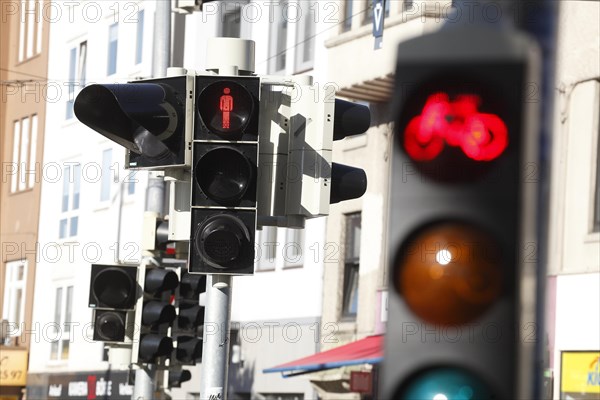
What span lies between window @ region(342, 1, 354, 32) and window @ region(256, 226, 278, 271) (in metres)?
4.69

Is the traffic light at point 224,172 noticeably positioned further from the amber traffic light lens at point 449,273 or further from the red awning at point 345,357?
the red awning at point 345,357

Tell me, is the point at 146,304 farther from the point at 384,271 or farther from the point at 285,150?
the point at 384,271

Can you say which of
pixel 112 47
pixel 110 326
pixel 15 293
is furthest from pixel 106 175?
pixel 110 326

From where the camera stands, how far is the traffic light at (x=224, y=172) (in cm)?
855

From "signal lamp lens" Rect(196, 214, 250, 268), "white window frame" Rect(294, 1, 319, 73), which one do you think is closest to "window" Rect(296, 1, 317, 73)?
"white window frame" Rect(294, 1, 319, 73)

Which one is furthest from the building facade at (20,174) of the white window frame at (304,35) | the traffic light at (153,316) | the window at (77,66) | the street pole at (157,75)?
the traffic light at (153,316)

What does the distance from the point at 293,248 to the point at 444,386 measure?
949 inches

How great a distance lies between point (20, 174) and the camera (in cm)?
4338

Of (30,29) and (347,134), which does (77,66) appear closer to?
(30,29)

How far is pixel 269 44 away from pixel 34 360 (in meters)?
15.7

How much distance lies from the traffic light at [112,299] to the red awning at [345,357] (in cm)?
571

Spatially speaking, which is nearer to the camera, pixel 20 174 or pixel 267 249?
pixel 267 249

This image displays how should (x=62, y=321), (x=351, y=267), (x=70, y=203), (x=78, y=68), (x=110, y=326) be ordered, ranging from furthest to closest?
(x=78, y=68)
(x=70, y=203)
(x=62, y=321)
(x=351, y=267)
(x=110, y=326)

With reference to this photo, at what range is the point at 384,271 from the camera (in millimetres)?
23594
